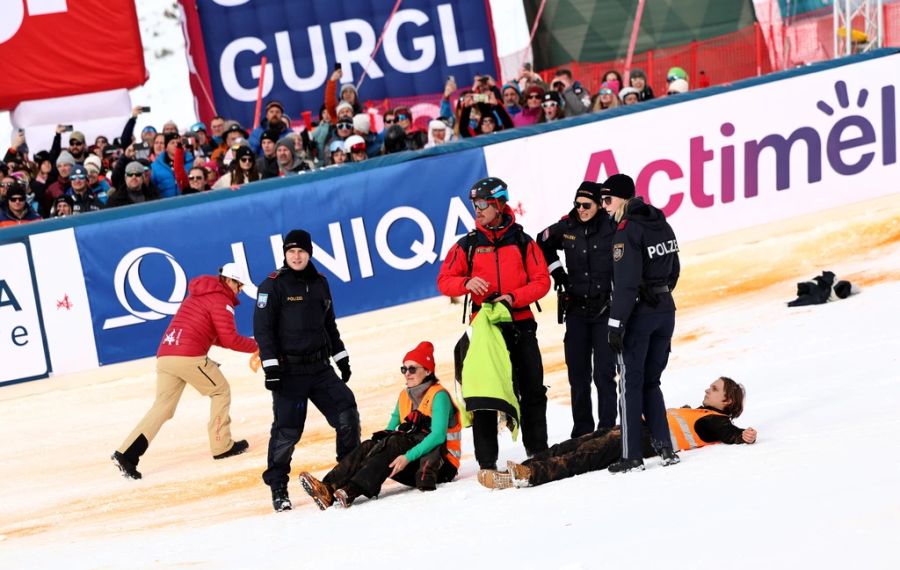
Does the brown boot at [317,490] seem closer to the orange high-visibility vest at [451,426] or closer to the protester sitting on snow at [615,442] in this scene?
the orange high-visibility vest at [451,426]

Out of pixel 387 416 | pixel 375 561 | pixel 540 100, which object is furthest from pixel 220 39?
pixel 375 561

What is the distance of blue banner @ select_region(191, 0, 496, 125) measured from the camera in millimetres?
21016

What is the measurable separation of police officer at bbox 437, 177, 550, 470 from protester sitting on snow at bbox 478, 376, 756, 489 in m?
0.39

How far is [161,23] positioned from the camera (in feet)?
180

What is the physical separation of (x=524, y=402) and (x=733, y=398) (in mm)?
1295

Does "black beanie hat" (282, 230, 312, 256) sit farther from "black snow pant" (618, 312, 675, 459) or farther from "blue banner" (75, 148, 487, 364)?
"blue banner" (75, 148, 487, 364)

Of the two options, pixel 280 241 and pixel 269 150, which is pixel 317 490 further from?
pixel 269 150

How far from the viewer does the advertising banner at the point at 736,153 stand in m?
13.9

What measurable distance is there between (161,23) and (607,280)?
162 feet

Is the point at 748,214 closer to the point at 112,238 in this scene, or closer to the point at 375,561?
the point at 112,238

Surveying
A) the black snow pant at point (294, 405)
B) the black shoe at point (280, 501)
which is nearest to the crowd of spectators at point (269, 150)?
the black snow pant at point (294, 405)

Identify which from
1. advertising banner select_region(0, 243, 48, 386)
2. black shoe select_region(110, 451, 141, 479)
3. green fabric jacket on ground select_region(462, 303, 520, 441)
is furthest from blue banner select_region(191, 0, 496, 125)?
green fabric jacket on ground select_region(462, 303, 520, 441)

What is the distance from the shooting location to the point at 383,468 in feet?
27.0

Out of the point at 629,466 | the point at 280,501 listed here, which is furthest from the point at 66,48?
the point at 629,466
